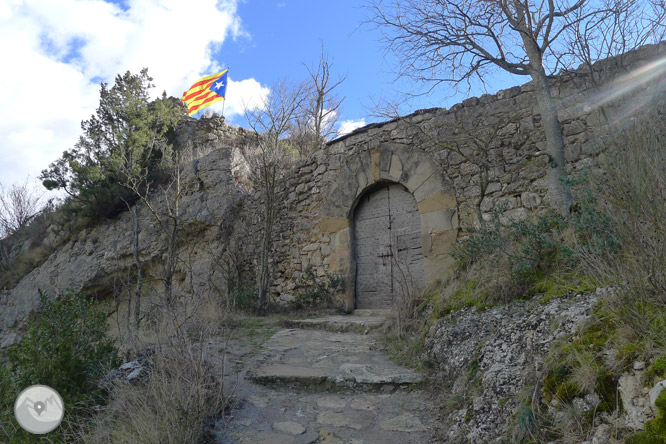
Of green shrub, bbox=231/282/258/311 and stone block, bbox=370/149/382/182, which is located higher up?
stone block, bbox=370/149/382/182

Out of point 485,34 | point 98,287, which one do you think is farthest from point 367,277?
point 98,287

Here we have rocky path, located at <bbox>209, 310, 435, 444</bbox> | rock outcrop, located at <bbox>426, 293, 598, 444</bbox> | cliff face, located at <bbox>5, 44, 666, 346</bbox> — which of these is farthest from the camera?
cliff face, located at <bbox>5, 44, 666, 346</bbox>

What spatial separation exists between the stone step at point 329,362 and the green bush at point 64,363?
115 cm

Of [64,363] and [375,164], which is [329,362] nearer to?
[64,363]

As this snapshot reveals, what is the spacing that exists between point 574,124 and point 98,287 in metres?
8.80

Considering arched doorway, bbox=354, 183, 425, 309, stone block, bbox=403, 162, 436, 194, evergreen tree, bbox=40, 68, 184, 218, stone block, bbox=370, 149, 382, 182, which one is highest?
evergreen tree, bbox=40, 68, 184, 218

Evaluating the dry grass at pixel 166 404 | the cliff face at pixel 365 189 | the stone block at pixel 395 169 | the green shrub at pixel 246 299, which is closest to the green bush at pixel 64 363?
the dry grass at pixel 166 404

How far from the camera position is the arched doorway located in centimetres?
589

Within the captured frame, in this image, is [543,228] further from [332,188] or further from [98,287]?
[98,287]

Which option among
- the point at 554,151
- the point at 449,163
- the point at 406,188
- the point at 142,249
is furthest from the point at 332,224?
the point at 142,249

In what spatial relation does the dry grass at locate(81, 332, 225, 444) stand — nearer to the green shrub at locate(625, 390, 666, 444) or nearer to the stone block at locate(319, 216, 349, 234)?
the green shrub at locate(625, 390, 666, 444)

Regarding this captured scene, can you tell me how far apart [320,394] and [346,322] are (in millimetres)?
2004

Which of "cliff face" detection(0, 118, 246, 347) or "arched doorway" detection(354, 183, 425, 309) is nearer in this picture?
"arched doorway" detection(354, 183, 425, 309)

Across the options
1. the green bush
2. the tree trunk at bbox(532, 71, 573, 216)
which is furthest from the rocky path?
the tree trunk at bbox(532, 71, 573, 216)
